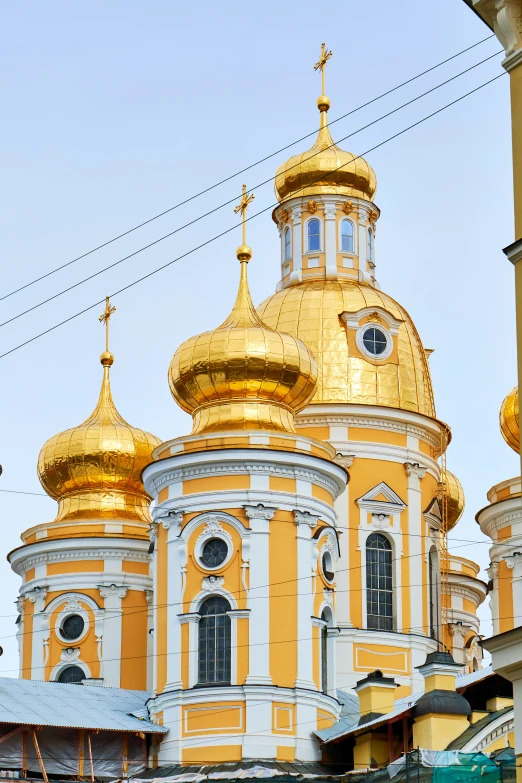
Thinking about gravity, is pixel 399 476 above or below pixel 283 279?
below

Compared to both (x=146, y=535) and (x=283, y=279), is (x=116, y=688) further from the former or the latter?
(x=283, y=279)

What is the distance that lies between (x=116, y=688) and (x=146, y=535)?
4.75 meters

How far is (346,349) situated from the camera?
39.0 metres

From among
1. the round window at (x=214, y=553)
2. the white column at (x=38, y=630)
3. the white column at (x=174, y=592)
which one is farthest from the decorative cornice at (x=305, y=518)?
the white column at (x=38, y=630)

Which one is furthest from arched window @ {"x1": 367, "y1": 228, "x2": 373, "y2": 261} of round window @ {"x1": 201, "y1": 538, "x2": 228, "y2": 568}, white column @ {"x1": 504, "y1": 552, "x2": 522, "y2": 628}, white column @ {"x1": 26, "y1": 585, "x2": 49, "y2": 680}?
round window @ {"x1": 201, "y1": 538, "x2": 228, "y2": 568}

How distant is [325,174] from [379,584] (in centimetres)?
989

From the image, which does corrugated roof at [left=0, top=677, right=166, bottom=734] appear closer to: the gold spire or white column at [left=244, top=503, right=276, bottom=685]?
white column at [left=244, top=503, right=276, bottom=685]

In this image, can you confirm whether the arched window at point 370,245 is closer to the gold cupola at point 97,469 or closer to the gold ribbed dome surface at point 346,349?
the gold ribbed dome surface at point 346,349

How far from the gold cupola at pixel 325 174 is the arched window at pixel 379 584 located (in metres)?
8.61

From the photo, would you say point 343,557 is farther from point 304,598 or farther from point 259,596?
point 259,596

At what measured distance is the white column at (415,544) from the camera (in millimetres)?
38000

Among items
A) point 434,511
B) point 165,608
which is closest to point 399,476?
point 434,511

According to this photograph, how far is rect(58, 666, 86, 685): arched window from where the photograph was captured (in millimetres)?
38406

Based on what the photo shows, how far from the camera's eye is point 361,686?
1264 inches
